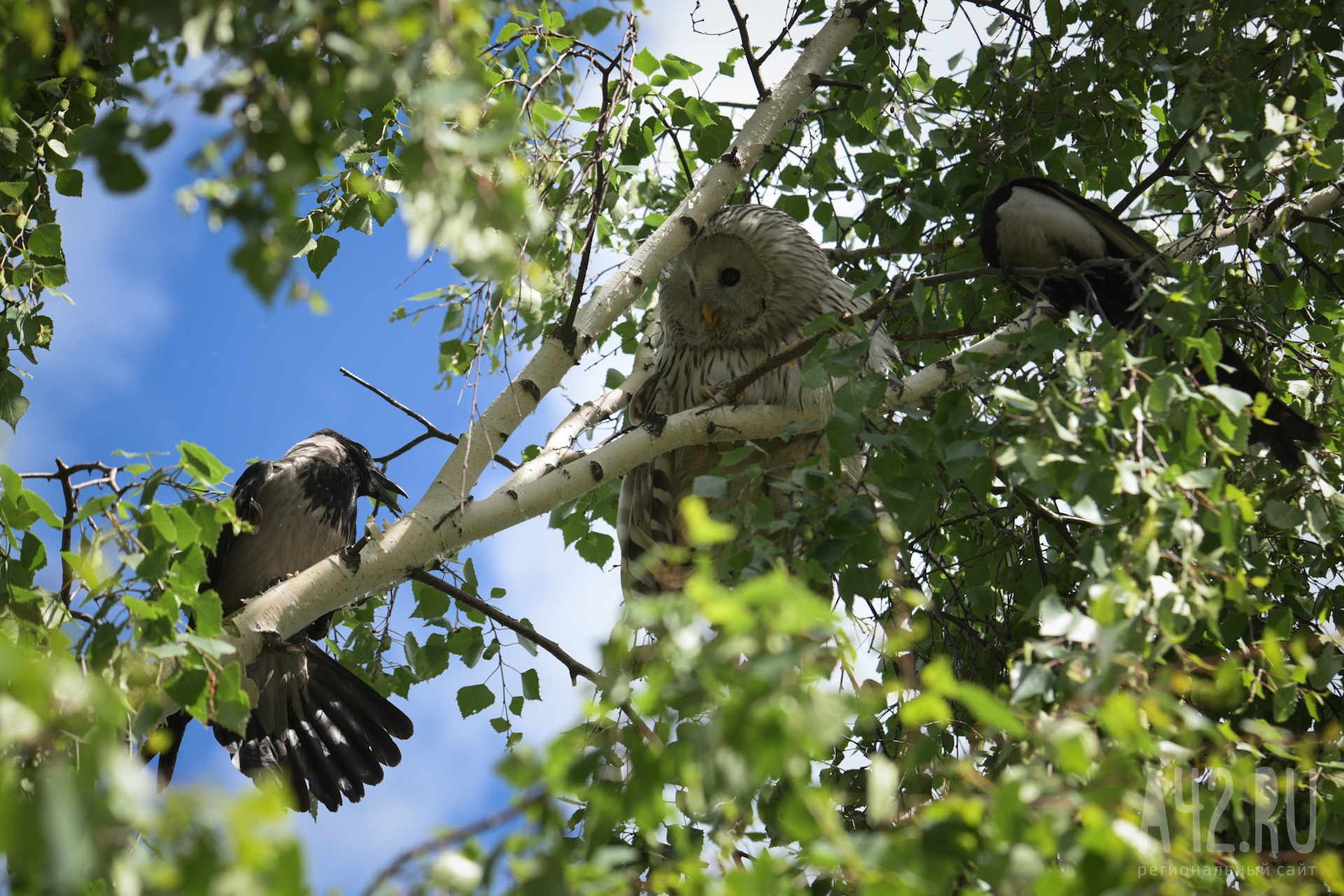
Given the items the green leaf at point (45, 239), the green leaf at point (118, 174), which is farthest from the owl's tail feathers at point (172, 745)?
the green leaf at point (118, 174)

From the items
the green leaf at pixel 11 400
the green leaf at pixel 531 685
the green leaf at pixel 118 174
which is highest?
the green leaf at pixel 11 400

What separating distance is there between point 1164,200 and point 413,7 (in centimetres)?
337

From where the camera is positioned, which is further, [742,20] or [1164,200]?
[1164,200]

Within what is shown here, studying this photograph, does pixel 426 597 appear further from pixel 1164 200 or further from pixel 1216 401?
pixel 1164 200

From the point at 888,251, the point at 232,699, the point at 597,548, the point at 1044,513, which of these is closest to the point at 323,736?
the point at 597,548

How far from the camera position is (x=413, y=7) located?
885 mm

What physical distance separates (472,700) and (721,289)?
Answer: 1.67 metres

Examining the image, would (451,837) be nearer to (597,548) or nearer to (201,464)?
(201,464)

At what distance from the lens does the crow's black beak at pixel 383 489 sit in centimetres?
329

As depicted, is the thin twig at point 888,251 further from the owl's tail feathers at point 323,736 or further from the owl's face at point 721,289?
the owl's tail feathers at point 323,736

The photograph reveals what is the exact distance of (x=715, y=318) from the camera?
3.32 meters

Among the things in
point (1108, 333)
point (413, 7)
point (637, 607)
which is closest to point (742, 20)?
point (1108, 333)

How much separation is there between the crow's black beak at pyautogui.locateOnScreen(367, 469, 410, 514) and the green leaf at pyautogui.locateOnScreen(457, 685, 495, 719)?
2.91ft

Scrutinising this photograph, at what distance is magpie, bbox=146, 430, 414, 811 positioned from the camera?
8.66 feet
